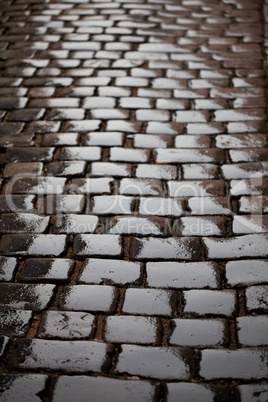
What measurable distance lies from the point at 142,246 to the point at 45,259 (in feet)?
1.81

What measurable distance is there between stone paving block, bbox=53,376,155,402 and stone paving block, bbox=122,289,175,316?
41 centimetres

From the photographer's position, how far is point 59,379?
211 cm

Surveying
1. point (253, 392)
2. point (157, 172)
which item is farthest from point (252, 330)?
point (157, 172)

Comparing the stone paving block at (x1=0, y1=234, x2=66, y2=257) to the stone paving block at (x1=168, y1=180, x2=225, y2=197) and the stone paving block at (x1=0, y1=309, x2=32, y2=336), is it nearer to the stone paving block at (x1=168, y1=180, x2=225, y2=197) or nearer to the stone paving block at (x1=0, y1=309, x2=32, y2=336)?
the stone paving block at (x1=0, y1=309, x2=32, y2=336)

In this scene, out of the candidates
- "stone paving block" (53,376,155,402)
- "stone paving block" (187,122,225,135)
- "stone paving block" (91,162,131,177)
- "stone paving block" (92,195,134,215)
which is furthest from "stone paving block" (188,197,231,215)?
"stone paving block" (53,376,155,402)

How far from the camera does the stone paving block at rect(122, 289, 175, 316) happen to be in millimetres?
2439

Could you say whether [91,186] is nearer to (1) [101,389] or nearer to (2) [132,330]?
(2) [132,330]

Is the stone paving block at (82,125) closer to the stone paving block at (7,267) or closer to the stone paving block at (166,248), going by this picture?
the stone paving block at (166,248)

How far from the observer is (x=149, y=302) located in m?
2.48

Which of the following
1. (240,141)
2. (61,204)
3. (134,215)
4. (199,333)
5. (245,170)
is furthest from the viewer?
(240,141)

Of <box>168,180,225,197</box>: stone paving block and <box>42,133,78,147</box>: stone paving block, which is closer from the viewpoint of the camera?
<box>168,180,225,197</box>: stone paving block

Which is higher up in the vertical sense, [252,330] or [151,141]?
[151,141]

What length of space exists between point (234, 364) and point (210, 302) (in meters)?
0.38

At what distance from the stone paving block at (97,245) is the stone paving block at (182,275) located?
0.23 m
